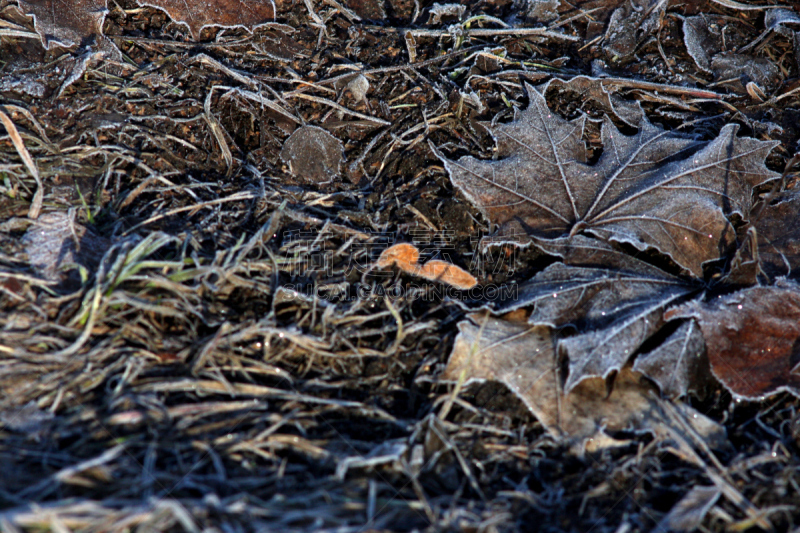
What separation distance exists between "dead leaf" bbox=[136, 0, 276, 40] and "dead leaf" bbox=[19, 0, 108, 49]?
225 mm

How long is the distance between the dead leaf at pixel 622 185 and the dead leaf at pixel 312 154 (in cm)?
57

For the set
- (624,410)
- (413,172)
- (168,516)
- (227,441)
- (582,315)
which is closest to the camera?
(168,516)

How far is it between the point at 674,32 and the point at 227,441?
9.81 ft

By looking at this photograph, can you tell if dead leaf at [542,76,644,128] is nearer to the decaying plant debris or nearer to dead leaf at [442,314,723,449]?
the decaying plant debris

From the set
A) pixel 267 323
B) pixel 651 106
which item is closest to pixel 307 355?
pixel 267 323

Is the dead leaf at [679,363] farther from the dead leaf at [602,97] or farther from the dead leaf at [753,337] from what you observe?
the dead leaf at [602,97]

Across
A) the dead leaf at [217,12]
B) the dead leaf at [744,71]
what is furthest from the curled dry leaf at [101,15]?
the dead leaf at [744,71]

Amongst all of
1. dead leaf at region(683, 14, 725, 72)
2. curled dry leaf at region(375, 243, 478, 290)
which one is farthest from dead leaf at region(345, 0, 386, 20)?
dead leaf at region(683, 14, 725, 72)

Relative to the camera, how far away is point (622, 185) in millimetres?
2314

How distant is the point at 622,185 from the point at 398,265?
3.45 feet

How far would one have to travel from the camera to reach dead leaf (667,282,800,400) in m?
1.87

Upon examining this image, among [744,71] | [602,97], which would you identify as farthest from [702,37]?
[602,97]

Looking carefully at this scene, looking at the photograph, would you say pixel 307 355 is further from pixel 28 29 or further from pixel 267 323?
pixel 28 29

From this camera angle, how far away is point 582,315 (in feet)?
6.56
